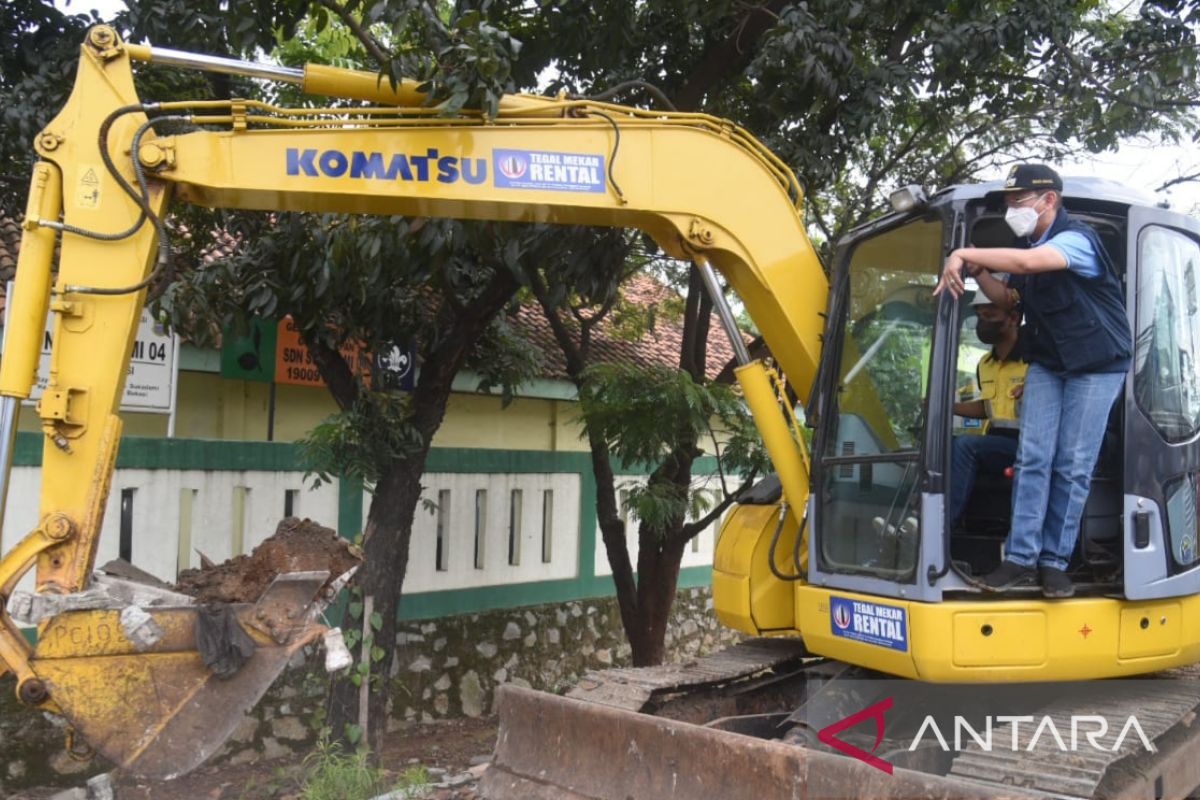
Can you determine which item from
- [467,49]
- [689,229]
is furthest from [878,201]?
[467,49]

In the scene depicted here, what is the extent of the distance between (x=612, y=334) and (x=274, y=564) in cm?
688

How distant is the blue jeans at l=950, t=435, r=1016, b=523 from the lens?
493 centimetres

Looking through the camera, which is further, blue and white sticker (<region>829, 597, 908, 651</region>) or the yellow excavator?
blue and white sticker (<region>829, 597, 908, 651</region>)

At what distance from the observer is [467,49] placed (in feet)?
16.1

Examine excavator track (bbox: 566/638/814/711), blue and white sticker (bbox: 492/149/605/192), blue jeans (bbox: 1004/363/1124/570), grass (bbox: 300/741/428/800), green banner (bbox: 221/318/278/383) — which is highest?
blue and white sticker (bbox: 492/149/605/192)

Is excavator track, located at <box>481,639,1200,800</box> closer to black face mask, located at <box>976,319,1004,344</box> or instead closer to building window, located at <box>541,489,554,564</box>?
black face mask, located at <box>976,319,1004,344</box>

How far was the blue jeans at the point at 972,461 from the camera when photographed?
4.93 meters

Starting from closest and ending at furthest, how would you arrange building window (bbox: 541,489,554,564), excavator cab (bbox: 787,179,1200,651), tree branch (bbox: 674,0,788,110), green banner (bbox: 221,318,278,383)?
excavator cab (bbox: 787,179,1200,651), tree branch (bbox: 674,0,788,110), green banner (bbox: 221,318,278,383), building window (bbox: 541,489,554,564)

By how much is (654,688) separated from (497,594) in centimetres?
494

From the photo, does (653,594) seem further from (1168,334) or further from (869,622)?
(1168,334)

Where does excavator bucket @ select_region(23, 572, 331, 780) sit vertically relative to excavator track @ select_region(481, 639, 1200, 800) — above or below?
above

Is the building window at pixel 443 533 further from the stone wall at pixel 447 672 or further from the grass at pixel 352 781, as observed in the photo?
the grass at pixel 352 781

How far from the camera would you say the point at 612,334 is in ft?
38.2

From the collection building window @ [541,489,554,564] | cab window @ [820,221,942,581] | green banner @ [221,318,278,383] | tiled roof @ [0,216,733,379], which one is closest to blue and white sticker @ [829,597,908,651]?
cab window @ [820,221,942,581]
